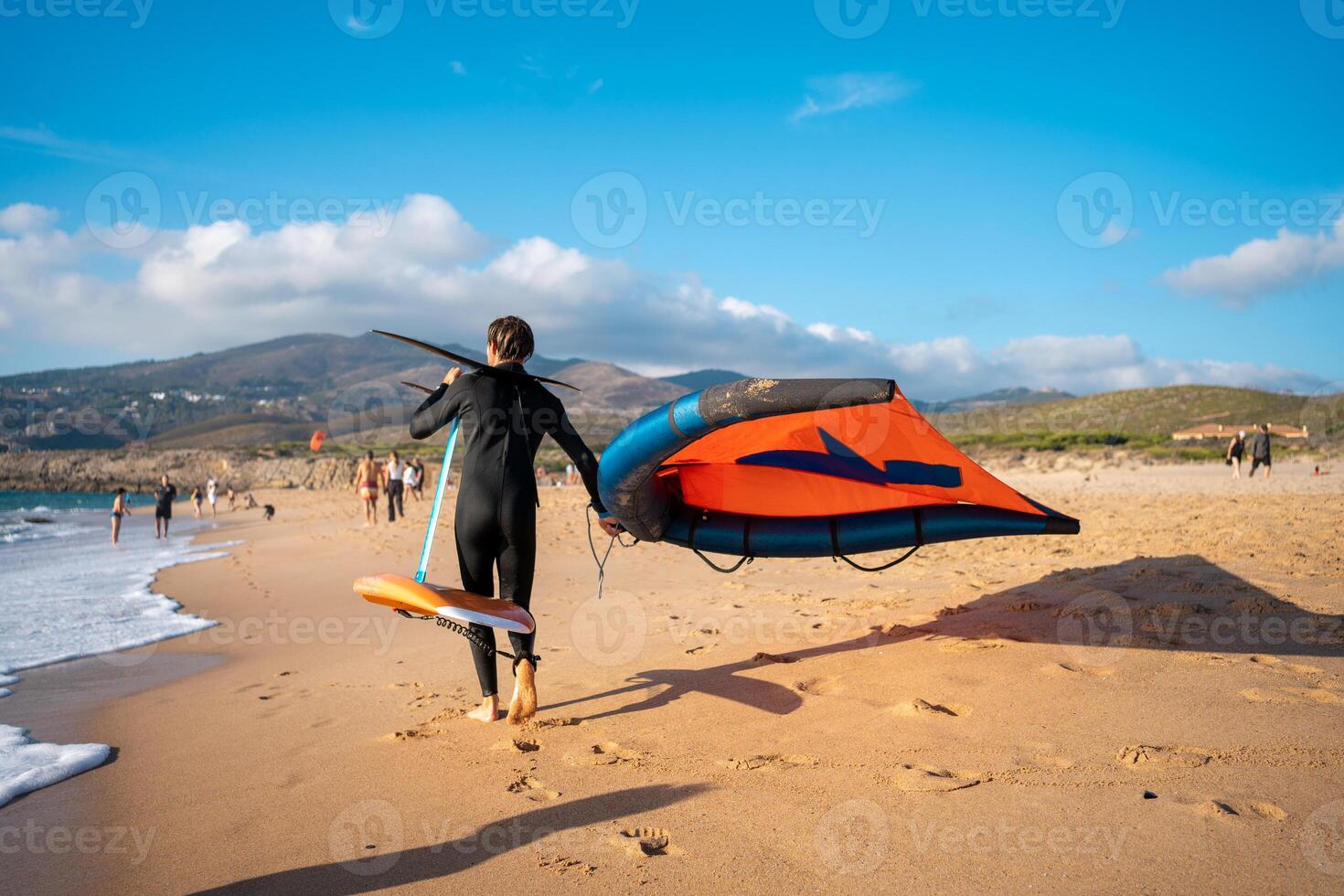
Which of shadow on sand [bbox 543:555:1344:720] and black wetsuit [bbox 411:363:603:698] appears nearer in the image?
black wetsuit [bbox 411:363:603:698]

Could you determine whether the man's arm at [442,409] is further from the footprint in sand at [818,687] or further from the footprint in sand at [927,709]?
the footprint in sand at [927,709]

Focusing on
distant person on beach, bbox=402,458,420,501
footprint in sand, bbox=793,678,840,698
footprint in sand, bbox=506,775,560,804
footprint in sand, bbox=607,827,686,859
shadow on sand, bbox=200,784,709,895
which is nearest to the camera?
shadow on sand, bbox=200,784,709,895

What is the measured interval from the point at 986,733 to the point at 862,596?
3508 mm

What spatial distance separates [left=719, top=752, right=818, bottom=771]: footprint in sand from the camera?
10.4ft

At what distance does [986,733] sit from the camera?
3.31 meters

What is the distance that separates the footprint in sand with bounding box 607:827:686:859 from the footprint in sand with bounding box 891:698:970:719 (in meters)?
1.47

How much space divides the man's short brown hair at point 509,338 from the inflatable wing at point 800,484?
774mm

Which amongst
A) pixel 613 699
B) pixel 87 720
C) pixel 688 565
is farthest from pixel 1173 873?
pixel 688 565

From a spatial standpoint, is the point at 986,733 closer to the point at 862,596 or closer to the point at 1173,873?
the point at 1173,873

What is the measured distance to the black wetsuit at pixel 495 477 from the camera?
3.71 metres

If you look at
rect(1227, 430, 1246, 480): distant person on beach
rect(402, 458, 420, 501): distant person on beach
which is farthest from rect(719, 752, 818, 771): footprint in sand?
rect(1227, 430, 1246, 480): distant person on beach

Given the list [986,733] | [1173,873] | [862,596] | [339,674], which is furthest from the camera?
[862,596]

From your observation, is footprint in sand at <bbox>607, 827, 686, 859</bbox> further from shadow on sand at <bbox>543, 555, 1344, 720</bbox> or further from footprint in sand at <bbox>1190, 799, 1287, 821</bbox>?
footprint in sand at <bbox>1190, 799, 1287, 821</bbox>

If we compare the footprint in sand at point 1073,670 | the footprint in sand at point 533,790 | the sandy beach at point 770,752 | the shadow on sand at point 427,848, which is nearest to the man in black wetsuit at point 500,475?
the sandy beach at point 770,752
